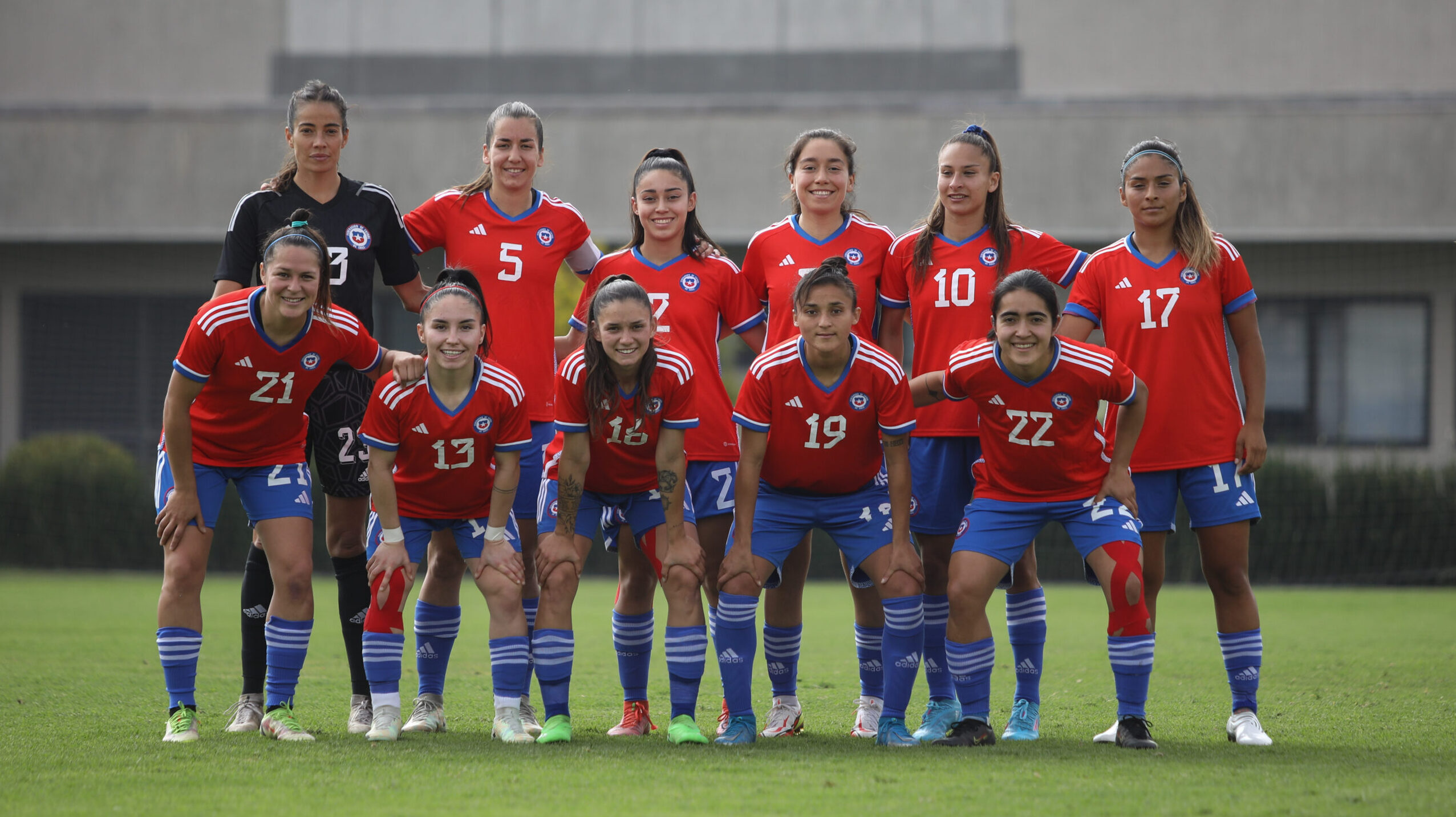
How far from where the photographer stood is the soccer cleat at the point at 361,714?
4.77 meters

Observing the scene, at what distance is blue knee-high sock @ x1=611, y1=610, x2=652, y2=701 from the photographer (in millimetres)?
4812

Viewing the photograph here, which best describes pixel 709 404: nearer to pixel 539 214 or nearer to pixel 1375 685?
pixel 539 214

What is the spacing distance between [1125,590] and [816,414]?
118 cm

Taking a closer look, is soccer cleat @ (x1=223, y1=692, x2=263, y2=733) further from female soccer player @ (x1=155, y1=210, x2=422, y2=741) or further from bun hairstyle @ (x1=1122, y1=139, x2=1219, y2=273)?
bun hairstyle @ (x1=1122, y1=139, x2=1219, y2=273)

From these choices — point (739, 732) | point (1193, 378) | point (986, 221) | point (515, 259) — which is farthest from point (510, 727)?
point (1193, 378)

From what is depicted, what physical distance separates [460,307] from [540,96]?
43.0ft

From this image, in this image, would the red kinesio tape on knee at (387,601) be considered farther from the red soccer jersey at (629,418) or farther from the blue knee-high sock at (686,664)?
the blue knee-high sock at (686,664)

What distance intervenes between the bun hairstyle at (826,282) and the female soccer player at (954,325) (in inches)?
16.9

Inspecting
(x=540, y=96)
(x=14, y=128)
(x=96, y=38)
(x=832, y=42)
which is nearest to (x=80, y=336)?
(x=14, y=128)

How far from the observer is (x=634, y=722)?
15.5ft

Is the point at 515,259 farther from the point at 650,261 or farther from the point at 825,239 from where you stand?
the point at 825,239

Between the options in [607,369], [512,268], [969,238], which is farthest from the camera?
[512,268]

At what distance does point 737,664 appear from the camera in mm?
4531

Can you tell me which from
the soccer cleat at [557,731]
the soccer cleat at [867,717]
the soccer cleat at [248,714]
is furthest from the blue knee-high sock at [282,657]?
the soccer cleat at [867,717]
